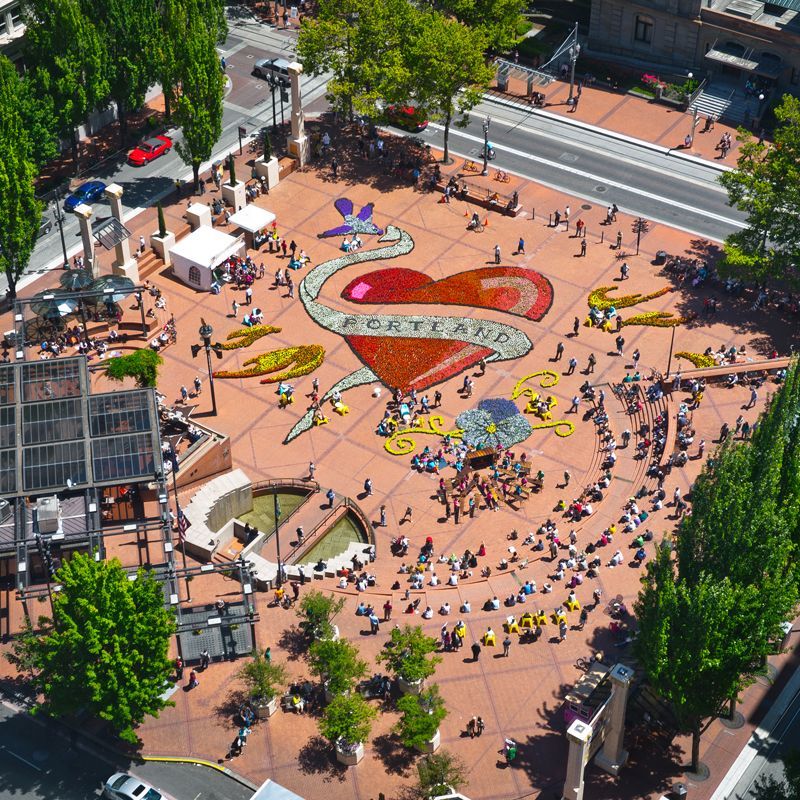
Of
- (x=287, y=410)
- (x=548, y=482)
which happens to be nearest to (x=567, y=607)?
(x=548, y=482)

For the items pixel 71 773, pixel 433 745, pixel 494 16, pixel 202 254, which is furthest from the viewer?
pixel 494 16

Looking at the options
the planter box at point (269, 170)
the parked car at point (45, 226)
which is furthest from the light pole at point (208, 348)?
the planter box at point (269, 170)

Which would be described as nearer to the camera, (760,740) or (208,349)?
(760,740)

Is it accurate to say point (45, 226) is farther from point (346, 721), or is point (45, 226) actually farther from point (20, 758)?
point (346, 721)

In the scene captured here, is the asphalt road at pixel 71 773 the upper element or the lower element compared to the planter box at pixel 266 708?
lower

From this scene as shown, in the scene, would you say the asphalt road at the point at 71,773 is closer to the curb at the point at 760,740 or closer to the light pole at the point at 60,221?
the curb at the point at 760,740

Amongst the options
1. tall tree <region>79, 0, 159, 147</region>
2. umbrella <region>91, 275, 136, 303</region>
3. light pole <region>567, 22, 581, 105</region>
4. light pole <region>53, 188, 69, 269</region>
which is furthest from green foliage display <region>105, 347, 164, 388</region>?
light pole <region>567, 22, 581, 105</region>

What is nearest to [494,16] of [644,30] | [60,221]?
[644,30]
